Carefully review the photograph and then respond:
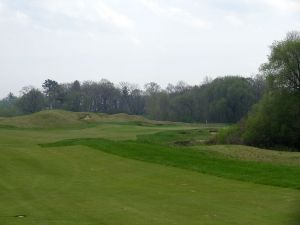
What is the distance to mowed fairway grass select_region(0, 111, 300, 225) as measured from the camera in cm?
1086

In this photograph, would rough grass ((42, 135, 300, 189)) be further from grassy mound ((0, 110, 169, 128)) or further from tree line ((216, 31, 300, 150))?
grassy mound ((0, 110, 169, 128))

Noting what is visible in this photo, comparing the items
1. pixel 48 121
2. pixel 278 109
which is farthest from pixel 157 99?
pixel 278 109

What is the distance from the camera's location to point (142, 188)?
15.5 m

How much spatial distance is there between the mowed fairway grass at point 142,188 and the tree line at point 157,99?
6058 centimetres

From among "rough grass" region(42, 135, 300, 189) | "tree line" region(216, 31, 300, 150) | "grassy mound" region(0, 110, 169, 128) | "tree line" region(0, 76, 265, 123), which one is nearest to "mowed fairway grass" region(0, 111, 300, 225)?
"rough grass" region(42, 135, 300, 189)

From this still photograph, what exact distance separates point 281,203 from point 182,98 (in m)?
122

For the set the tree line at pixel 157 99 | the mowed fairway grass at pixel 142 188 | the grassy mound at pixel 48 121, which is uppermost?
the tree line at pixel 157 99

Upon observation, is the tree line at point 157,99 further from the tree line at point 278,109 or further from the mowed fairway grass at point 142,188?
the mowed fairway grass at point 142,188

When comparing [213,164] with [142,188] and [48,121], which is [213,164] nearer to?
[142,188]

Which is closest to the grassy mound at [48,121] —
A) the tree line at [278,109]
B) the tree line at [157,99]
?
the tree line at [278,109]

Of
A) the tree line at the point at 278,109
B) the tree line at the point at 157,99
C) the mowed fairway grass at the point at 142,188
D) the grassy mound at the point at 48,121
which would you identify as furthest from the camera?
the tree line at the point at 157,99

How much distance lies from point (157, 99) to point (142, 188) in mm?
127645

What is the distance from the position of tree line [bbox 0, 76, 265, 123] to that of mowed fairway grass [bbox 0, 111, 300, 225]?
60.6 metres

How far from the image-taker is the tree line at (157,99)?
114062 millimetres
